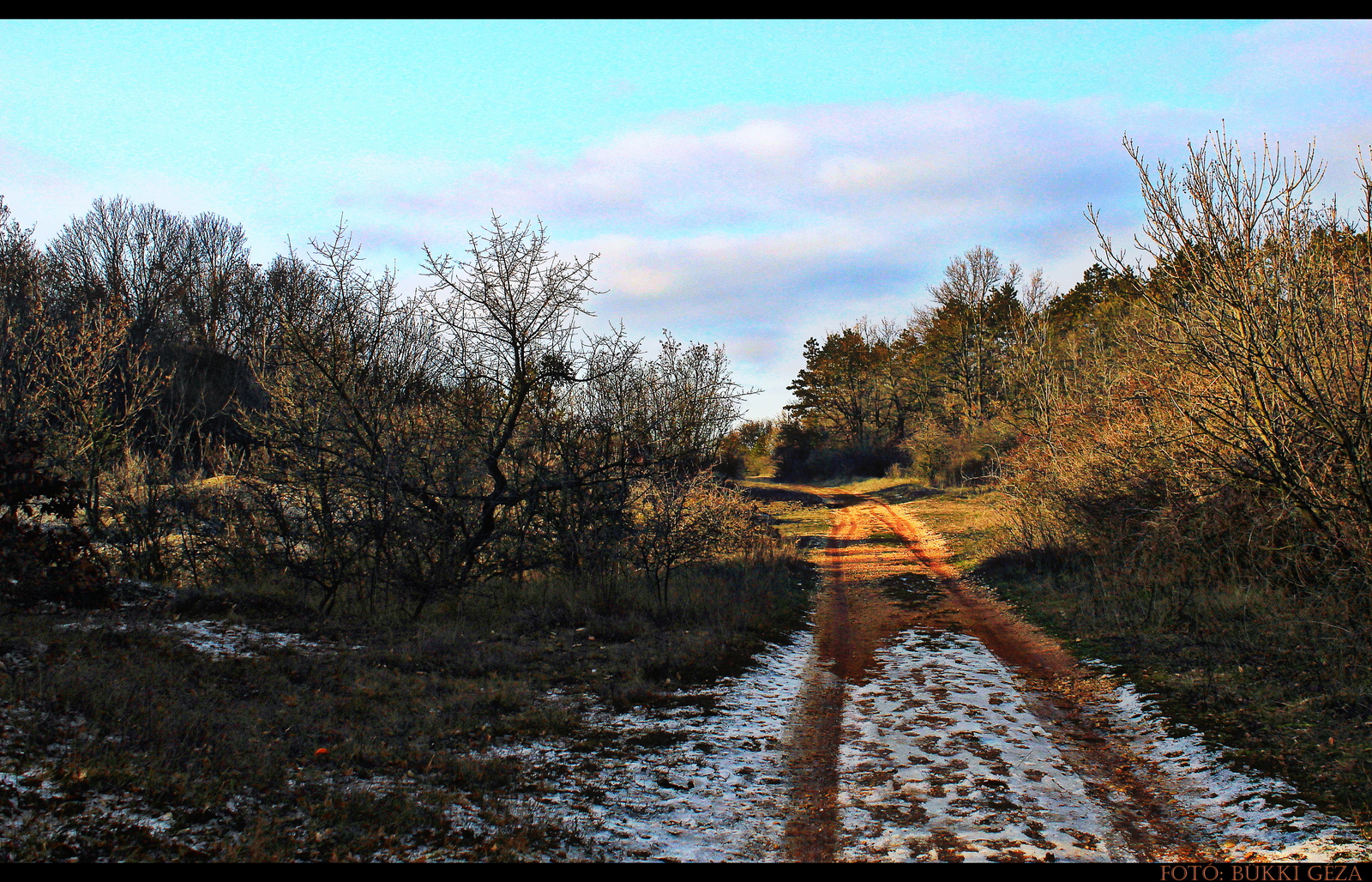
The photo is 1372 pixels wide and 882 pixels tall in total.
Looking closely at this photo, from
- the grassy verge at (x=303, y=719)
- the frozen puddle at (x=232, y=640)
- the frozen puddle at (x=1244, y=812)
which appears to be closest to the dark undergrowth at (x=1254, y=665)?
the frozen puddle at (x=1244, y=812)

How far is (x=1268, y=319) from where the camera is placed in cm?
A: 833

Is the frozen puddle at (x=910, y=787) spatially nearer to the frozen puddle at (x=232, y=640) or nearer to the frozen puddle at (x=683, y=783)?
the frozen puddle at (x=683, y=783)

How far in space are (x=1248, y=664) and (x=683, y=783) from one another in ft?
22.8

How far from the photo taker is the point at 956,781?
5.65 meters

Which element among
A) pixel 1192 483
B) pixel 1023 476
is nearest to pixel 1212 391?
pixel 1192 483

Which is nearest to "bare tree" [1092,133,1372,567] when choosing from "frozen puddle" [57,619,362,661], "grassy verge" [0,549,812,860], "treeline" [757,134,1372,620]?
"treeline" [757,134,1372,620]

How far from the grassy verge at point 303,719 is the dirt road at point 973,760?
1.80 metres

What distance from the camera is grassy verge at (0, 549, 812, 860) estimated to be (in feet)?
13.2

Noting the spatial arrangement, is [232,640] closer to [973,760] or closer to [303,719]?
[303,719]

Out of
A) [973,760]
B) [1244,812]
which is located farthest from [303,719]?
[1244,812]

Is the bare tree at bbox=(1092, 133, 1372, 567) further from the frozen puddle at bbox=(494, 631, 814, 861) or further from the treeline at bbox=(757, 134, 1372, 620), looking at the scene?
the frozen puddle at bbox=(494, 631, 814, 861)

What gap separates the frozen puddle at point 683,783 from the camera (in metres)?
4.64
